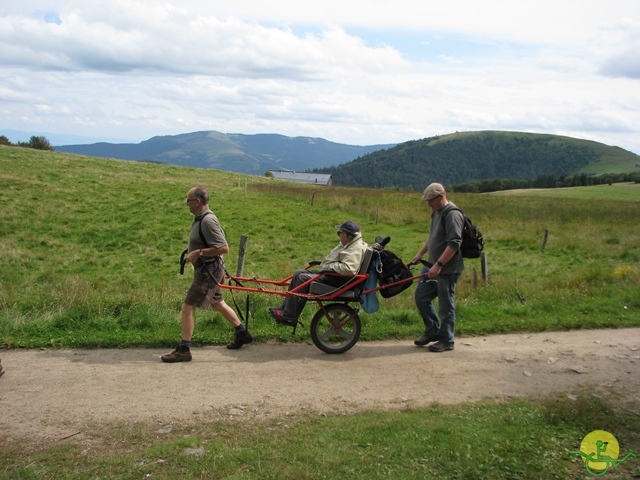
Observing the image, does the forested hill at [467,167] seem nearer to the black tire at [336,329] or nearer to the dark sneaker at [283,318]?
the black tire at [336,329]

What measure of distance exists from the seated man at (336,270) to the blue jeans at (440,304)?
1.11 meters

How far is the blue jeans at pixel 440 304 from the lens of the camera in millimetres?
7480

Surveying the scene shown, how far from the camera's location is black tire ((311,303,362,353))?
7238mm

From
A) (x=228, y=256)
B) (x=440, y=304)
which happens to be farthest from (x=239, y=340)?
(x=228, y=256)

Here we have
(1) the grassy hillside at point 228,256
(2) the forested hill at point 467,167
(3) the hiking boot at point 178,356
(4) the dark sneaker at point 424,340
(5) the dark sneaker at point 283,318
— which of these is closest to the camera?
(3) the hiking boot at point 178,356

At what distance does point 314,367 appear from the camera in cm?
670

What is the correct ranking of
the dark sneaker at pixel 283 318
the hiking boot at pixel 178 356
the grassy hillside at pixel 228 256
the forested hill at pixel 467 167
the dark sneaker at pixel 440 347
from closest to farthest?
the hiking boot at pixel 178 356
the dark sneaker at pixel 283 318
the dark sneaker at pixel 440 347
the grassy hillside at pixel 228 256
the forested hill at pixel 467 167

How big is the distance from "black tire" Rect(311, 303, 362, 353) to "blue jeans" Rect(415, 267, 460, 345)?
3.24 ft

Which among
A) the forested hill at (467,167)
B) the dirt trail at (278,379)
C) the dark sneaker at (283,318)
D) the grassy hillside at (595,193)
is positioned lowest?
the dirt trail at (278,379)

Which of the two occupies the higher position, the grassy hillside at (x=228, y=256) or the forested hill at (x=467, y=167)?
the forested hill at (x=467, y=167)

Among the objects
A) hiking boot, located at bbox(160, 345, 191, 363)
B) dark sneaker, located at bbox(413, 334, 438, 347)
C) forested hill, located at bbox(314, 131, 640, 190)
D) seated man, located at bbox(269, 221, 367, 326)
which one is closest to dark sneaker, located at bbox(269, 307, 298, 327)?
seated man, located at bbox(269, 221, 367, 326)

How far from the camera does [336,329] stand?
24.5 feet

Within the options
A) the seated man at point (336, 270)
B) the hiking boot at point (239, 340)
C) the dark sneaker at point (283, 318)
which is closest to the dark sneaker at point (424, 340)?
the seated man at point (336, 270)

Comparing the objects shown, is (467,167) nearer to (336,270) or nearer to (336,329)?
(336,329)
